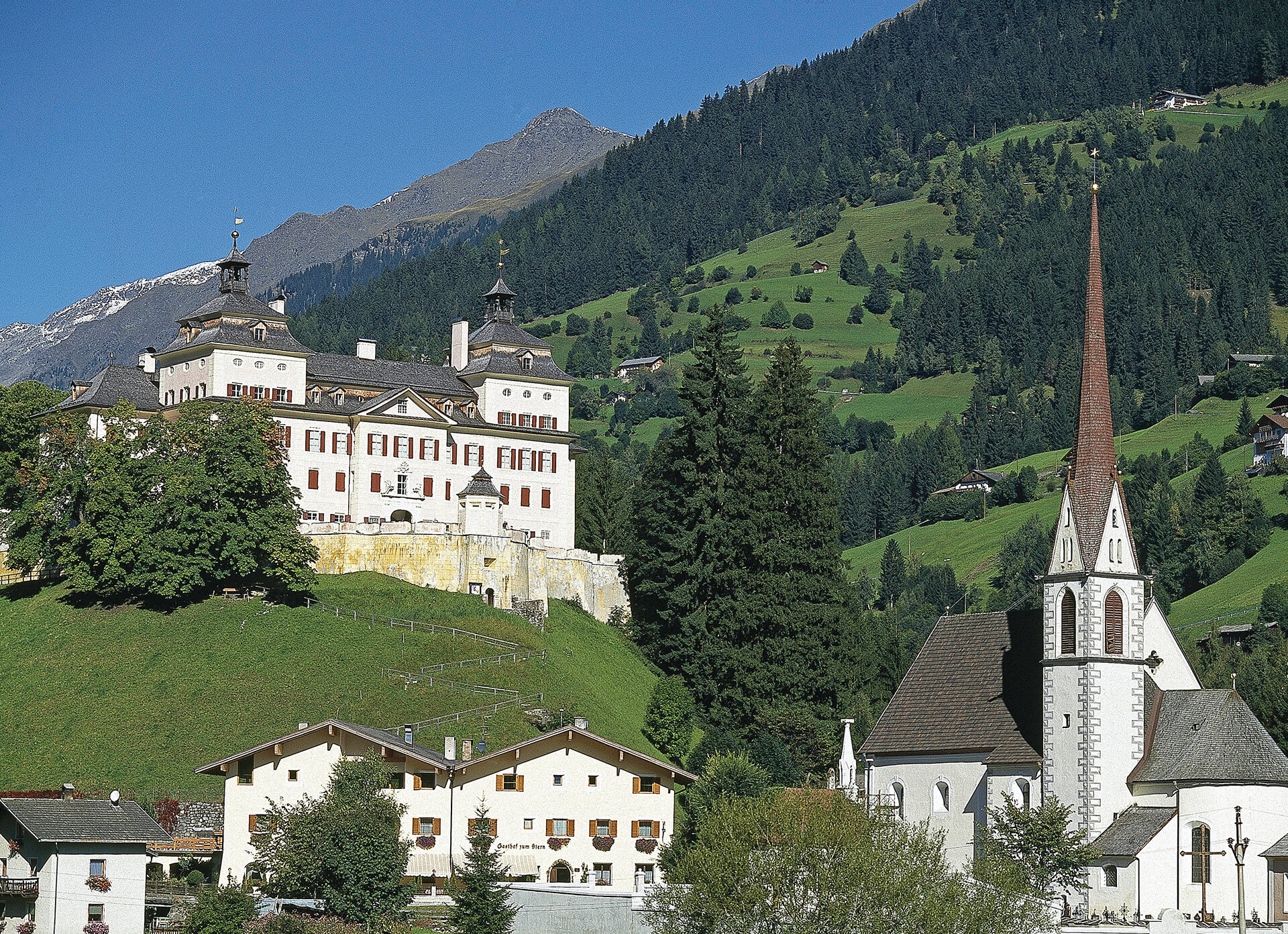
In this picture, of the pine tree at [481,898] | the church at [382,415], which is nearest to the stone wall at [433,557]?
the church at [382,415]

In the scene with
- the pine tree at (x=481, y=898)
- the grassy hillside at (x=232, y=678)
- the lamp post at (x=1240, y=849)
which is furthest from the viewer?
the grassy hillside at (x=232, y=678)

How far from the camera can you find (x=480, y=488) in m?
102

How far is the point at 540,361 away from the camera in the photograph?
375 feet

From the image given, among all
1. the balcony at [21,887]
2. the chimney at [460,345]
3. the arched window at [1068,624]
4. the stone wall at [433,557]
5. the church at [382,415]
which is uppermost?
the chimney at [460,345]

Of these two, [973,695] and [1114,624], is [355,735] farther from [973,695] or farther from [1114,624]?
[1114,624]

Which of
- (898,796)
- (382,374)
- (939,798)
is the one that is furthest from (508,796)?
(382,374)

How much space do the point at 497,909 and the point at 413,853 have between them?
12.0m

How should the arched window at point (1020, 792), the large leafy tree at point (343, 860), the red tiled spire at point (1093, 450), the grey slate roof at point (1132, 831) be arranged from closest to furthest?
the large leafy tree at point (343, 860) → the grey slate roof at point (1132, 831) → the arched window at point (1020, 792) → the red tiled spire at point (1093, 450)

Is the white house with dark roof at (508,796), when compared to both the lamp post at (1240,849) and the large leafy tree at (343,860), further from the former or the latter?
the lamp post at (1240,849)

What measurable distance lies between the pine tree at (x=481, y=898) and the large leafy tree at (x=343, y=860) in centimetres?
→ 213

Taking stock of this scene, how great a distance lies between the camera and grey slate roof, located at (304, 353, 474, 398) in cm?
10988

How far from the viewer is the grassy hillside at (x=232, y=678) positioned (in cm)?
7825

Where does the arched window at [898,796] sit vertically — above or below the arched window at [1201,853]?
above

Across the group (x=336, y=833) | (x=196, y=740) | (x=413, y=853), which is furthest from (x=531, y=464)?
(x=336, y=833)
